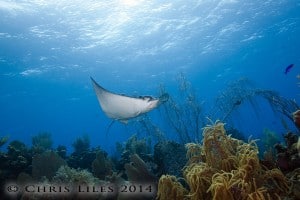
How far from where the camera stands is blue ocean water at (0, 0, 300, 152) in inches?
859

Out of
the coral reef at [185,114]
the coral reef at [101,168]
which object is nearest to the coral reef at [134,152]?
the coral reef at [101,168]

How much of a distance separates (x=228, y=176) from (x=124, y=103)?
2565mm

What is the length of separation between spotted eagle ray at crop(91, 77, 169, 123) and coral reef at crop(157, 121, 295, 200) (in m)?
1.25

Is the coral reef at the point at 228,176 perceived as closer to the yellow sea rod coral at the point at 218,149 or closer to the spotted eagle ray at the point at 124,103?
the yellow sea rod coral at the point at 218,149

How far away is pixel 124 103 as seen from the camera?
538 centimetres

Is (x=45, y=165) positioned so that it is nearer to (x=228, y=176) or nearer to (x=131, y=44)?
(x=228, y=176)

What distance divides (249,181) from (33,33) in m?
24.7

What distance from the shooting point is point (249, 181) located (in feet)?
11.7

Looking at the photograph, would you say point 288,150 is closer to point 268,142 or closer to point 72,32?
point 268,142

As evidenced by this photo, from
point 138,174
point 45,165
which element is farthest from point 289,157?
point 45,165

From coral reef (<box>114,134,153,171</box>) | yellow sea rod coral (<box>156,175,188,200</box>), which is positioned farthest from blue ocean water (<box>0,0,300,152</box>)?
yellow sea rod coral (<box>156,175,188,200</box>)

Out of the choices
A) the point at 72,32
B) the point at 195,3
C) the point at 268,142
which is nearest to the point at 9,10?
the point at 72,32

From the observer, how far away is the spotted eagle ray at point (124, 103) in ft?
16.8

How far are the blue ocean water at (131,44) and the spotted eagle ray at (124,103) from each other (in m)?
8.40
